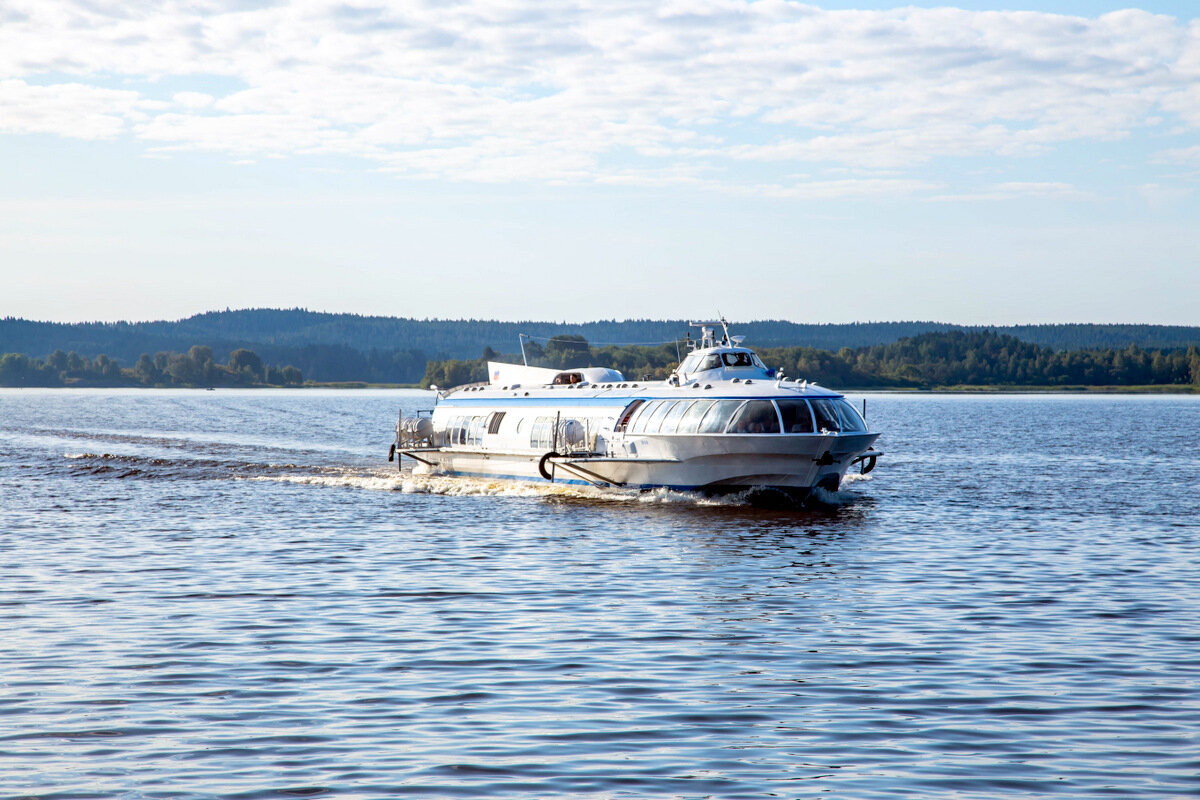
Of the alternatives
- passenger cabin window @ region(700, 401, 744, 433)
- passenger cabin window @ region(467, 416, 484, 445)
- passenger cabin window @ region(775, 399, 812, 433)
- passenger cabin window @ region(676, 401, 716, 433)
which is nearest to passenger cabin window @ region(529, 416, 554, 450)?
passenger cabin window @ region(467, 416, 484, 445)

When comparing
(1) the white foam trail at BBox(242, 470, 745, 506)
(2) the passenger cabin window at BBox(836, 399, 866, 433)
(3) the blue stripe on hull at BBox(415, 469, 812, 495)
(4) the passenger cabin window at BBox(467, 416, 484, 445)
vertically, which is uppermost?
(2) the passenger cabin window at BBox(836, 399, 866, 433)

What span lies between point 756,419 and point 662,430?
4.23 m

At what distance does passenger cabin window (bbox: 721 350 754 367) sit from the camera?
50625 mm

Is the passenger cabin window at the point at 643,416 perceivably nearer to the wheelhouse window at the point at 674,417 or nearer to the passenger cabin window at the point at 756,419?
the wheelhouse window at the point at 674,417

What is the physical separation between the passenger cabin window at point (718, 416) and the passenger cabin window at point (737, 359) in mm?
7693

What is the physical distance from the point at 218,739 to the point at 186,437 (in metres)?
85.0

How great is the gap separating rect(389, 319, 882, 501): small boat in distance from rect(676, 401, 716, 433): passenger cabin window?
0.05 m

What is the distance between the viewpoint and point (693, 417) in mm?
43688

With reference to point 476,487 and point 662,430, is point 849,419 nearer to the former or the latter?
point 662,430

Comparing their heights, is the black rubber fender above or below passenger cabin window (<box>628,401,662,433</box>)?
below

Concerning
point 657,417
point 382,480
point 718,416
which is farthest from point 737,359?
point 382,480

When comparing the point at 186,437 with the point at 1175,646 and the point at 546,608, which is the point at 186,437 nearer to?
the point at 546,608

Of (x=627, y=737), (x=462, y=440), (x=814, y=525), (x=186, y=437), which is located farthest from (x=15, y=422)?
(x=627, y=737)

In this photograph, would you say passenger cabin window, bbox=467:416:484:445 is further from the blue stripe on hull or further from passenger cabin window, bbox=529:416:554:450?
passenger cabin window, bbox=529:416:554:450
